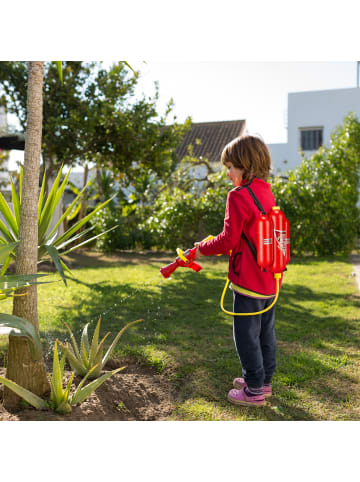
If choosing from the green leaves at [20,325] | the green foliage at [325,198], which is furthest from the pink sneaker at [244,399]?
the green foliage at [325,198]

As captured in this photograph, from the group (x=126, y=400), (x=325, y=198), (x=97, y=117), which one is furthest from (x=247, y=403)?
(x=325, y=198)

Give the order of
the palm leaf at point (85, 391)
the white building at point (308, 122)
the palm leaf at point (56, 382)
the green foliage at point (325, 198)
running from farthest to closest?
the white building at point (308, 122), the green foliage at point (325, 198), the palm leaf at point (85, 391), the palm leaf at point (56, 382)

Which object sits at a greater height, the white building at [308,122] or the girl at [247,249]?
the white building at [308,122]

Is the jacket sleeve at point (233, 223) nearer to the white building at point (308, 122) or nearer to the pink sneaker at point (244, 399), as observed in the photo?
the pink sneaker at point (244, 399)

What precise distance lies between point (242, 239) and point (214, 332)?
1953mm

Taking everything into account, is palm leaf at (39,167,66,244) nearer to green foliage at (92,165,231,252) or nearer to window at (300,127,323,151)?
green foliage at (92,165,231,252)

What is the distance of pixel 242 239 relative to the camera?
2496mm

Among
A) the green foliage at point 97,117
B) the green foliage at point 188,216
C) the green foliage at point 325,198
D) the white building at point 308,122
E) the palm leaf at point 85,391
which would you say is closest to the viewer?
the palm leaf at point 85,391

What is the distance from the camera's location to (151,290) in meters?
6.39

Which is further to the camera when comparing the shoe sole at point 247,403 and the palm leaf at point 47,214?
the palm leaf at point 47,214

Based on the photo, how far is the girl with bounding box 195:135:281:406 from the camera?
2.45 metres

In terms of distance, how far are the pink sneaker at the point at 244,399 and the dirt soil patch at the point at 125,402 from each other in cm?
35

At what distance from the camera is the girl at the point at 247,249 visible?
2453 millimetres

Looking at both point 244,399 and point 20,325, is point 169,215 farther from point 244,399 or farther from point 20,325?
point 20,325
